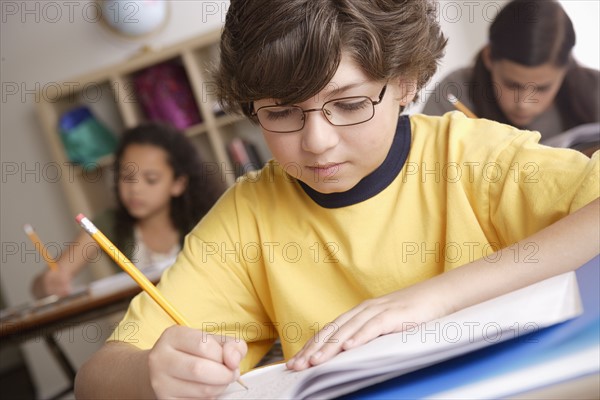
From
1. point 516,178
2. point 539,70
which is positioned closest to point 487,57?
point 539,70

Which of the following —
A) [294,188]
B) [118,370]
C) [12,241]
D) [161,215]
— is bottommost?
[12,241]

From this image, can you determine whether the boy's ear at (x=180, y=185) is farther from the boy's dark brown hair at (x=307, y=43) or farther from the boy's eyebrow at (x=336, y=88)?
the boy's eyebrow at (x=336, y=88)

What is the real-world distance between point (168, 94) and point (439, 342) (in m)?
3.56

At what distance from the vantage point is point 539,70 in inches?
101

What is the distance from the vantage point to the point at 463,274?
2.40ft

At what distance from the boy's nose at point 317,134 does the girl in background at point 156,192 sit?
211 cm

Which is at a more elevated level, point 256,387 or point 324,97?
point 324,97

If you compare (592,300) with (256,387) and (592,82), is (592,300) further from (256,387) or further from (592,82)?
(592,82)

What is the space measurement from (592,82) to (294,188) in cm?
190

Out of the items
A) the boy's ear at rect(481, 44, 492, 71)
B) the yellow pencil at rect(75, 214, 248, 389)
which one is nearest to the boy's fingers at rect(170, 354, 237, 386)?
the yellow pencil at rect(75, 214, 248, 389)

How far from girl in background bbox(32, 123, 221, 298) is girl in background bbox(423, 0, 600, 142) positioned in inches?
46.1

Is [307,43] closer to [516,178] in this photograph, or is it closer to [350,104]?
[350,104]

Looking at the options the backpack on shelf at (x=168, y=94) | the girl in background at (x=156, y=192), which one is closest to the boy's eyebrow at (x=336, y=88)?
the girl in background at (x=156, y=192)

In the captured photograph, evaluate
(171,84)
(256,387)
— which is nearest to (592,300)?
(256,387)
